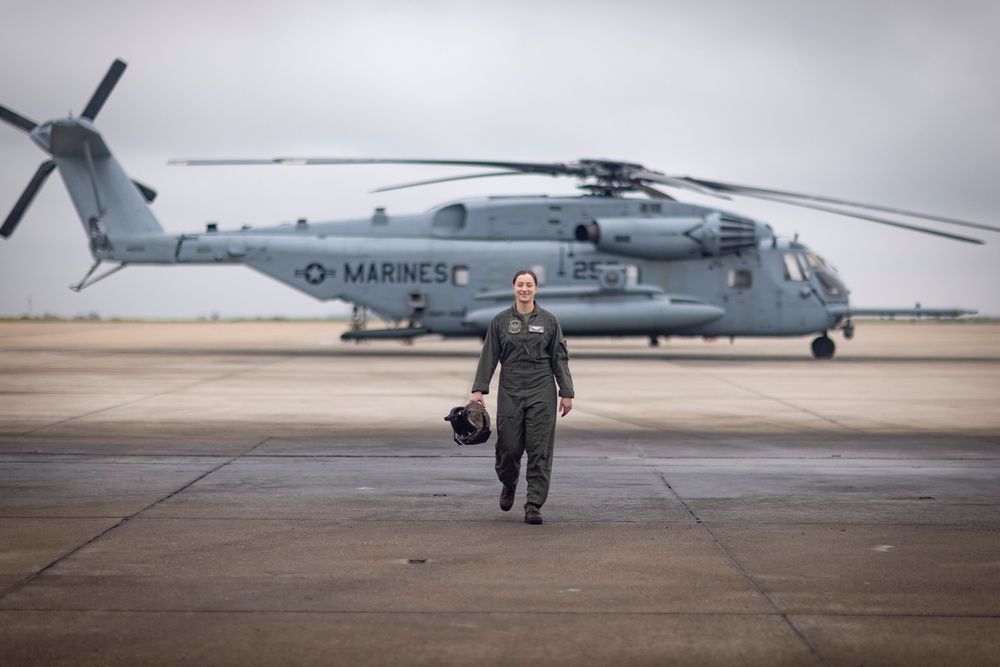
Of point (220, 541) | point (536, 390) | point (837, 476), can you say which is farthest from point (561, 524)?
point (837, 476)

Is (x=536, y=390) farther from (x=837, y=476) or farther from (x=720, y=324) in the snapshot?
(x=720, y=324)

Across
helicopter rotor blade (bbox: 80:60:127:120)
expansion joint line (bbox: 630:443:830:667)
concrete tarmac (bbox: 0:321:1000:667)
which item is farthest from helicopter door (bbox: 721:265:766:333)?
expansion joint line (bbox: 630:443:830:667)

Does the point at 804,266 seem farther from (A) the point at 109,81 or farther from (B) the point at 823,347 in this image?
(A) the point at 109,81

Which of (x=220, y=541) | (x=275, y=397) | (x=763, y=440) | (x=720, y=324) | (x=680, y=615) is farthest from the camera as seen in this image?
(x=720, y=324)

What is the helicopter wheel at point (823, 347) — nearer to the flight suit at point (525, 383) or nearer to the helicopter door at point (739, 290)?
the helicopter door at point (739, 290)

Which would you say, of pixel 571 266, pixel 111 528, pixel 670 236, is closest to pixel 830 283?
pixel 670 236

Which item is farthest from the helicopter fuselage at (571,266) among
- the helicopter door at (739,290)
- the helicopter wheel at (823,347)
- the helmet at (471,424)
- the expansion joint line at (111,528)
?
the helmet at (471,424)

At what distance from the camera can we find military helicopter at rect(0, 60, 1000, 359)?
92.5ft

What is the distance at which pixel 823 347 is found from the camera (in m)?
29.5

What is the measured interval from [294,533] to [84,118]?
25.5 m

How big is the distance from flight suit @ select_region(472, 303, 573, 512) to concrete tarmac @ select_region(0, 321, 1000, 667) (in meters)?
0.43

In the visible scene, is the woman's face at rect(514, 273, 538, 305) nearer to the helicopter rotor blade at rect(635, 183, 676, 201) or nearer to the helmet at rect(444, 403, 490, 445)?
the helmet at rect(444, 403, 490, 445)

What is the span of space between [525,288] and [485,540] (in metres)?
1.81

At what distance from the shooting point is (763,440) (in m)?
12.0
